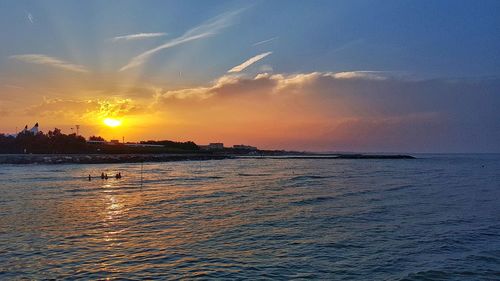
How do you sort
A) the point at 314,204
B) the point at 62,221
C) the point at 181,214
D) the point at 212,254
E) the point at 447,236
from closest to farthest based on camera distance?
the point at 212,254 → the point at 447,236 → the point at 62,221 → the point at 181,214 → the point at 314,204

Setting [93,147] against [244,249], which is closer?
[244,249]

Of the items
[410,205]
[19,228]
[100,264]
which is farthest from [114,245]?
[410,205]

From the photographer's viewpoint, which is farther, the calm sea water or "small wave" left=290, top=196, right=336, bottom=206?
"small wave" left=290, top=196, right=336, bottom=206

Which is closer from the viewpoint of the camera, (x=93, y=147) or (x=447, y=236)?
(x=447, y=236)

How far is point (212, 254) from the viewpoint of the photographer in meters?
20.5

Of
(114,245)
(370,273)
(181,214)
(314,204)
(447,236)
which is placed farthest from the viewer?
(314,204)

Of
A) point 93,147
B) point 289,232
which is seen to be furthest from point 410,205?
point 93,147

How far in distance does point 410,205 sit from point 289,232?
19.0m

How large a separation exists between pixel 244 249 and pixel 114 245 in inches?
289

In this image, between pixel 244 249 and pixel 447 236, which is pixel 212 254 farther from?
pixel 447 236

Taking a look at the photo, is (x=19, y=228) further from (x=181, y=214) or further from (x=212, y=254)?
(x=212, y=254)

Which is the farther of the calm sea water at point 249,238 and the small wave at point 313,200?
the small wave at point 313,200

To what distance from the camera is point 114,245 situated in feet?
73.2

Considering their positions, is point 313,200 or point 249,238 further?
point 313,200
